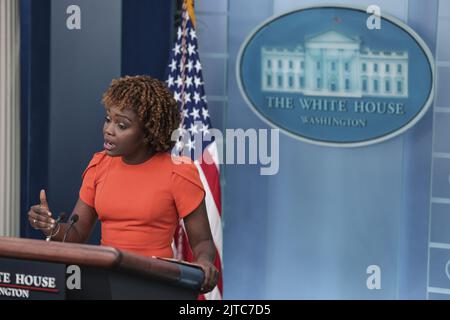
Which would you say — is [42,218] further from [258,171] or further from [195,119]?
[258,171]

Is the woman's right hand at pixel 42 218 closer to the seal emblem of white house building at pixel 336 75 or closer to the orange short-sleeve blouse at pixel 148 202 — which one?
the orange short-sleeve blouse at pixel 148 202

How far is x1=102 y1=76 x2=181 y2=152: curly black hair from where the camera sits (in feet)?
9.60

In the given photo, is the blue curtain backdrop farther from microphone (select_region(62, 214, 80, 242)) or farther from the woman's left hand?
the woman's left hand

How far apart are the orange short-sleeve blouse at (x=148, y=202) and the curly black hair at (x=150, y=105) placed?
0.23ft

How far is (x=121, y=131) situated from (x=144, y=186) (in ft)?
0.61

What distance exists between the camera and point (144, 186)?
116 inches

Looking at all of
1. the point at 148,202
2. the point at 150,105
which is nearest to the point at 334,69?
the point at 150,105

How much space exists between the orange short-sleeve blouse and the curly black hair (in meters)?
0.07

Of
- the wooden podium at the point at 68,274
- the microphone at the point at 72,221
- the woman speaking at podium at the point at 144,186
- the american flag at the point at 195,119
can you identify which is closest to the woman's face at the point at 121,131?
the woman speaking at podium at the point at 144,186

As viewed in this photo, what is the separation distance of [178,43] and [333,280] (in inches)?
48.8

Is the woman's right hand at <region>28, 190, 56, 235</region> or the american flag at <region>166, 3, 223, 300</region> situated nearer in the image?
the woman's right hand at <region>28, 190, 56, 235</region>

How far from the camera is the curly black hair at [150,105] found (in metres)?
2.93

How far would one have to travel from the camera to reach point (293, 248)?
4215 millimetres

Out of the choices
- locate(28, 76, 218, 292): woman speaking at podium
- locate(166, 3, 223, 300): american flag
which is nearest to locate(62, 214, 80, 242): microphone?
locate(28, 76, 218, 292): woman speaking at podium
